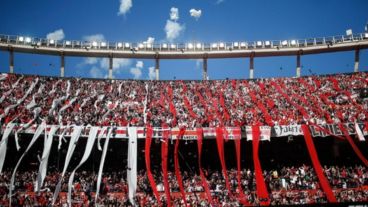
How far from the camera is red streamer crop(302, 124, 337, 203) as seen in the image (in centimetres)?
3561

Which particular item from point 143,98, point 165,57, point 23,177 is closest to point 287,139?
point 143,98

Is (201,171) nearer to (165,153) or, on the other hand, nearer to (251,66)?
(165,153)

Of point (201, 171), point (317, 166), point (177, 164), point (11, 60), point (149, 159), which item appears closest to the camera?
point (317, 166)

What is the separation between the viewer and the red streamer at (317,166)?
117 feet

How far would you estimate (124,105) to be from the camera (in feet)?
158

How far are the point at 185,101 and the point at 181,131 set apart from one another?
899 centimetres

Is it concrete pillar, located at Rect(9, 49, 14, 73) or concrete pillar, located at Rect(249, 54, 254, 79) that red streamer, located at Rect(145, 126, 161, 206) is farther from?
concrete pillar, located at Rect(9, 49, 14, 73)

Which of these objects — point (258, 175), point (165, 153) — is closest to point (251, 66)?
point (165, 153)

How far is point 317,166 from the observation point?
38938 millimetres

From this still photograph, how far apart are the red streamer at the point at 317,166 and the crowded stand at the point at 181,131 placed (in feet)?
0.29

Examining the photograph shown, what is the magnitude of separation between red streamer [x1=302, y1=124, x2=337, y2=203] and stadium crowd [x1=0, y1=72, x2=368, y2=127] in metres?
2.16

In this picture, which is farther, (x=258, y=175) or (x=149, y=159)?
(x=149, y=159)

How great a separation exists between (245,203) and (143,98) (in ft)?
65.4

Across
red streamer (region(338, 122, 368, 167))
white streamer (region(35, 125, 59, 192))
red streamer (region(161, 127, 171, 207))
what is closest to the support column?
red streamer (region(338, 122, 368, 167))
